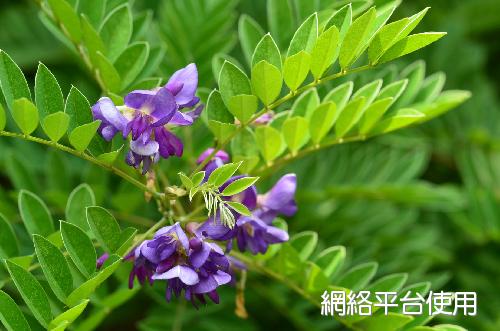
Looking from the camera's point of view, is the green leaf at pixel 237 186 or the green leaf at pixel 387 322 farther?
the green leaf at pixel 387 322

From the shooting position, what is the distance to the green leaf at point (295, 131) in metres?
1.48

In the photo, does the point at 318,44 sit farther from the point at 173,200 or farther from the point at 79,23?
the point at 79,23

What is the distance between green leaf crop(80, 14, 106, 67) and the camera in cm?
149

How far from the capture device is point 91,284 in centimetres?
122

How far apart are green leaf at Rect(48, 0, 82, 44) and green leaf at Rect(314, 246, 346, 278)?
0.63 metres

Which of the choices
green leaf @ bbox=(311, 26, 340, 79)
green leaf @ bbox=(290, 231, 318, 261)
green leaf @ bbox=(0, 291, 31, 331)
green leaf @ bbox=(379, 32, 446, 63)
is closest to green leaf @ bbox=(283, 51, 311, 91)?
green leaf @ bbox=(311, 26, 340, 79)

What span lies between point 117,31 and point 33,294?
0.57 metres

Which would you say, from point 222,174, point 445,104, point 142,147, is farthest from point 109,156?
point 445,104

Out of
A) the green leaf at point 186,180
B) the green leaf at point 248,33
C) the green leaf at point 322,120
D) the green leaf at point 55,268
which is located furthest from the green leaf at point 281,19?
the green leaf at point 55,268

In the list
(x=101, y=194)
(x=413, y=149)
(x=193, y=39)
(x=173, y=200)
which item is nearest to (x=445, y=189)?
(x=413, y=149)

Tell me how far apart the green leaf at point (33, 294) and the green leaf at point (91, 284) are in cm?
4

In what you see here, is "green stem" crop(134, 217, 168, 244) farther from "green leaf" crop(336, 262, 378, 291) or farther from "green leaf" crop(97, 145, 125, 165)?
"green leaf" crop(336, 262, 378, 291)

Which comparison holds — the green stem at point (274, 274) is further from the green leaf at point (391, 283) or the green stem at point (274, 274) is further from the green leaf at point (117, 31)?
the green leaf at point (117, 31)

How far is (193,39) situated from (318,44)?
0.70 metres
